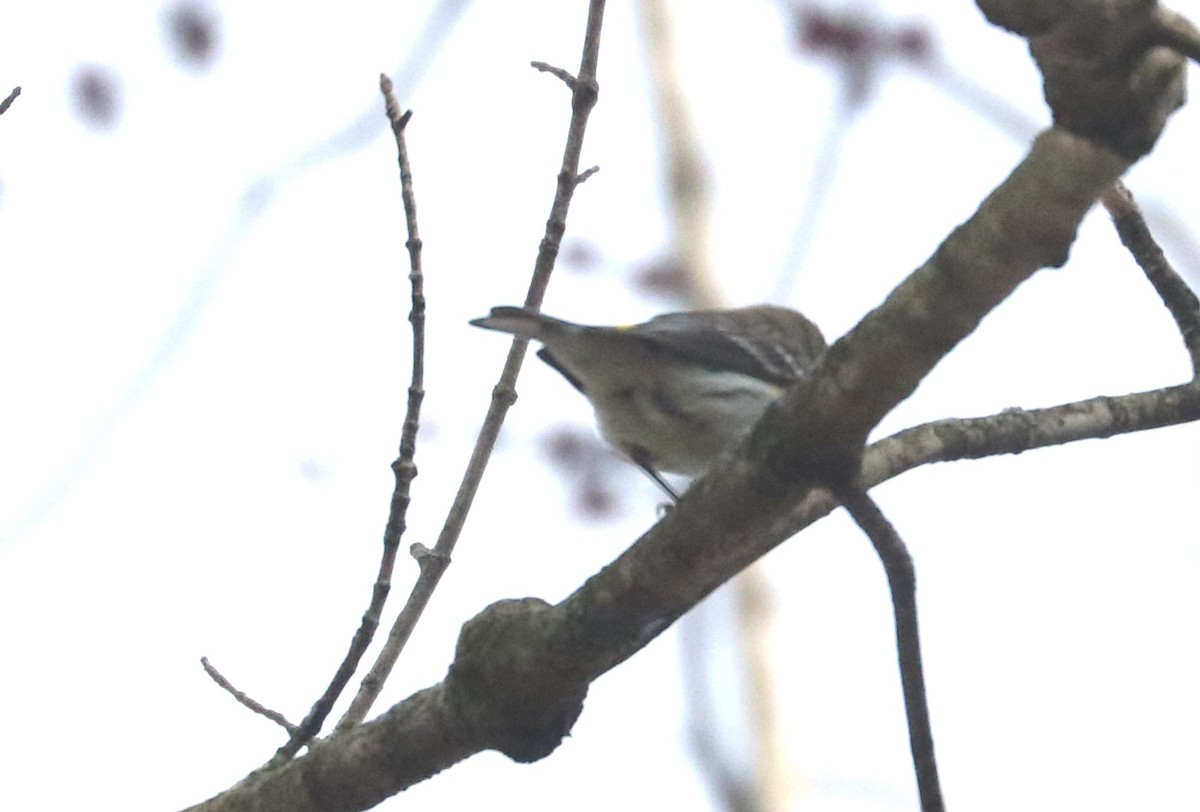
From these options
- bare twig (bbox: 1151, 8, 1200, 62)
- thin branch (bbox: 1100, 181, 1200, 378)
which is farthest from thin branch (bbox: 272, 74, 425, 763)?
bare twig (bbox: 1151, 8, 1200, 62)

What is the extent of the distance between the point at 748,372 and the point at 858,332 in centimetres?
275

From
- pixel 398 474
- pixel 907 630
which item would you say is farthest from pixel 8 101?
pixel 907 630

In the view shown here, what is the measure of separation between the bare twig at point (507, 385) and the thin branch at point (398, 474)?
0.45 feet

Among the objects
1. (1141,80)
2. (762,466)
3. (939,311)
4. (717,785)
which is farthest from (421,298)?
(717,785)

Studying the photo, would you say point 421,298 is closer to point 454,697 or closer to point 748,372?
point 454,697

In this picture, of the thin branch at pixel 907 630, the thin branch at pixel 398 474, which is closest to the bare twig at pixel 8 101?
the thin branch at pixel 398 474

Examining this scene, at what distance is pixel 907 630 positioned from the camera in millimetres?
2172

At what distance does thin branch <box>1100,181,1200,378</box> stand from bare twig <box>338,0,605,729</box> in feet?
3.34

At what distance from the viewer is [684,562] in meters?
2.21

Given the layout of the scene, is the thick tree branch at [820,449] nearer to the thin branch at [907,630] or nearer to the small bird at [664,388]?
the thin branch at [907,630]

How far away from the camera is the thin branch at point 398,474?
2.73 metres

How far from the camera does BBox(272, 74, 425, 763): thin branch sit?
2727 millimetres

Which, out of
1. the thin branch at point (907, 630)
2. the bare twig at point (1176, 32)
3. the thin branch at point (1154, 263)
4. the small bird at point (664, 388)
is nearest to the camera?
the bare twig at point (1176, 32)

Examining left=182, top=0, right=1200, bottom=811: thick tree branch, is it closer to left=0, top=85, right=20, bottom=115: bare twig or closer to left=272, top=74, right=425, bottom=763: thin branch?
left=272, top=74, right=425, bottom=763: thin branch
